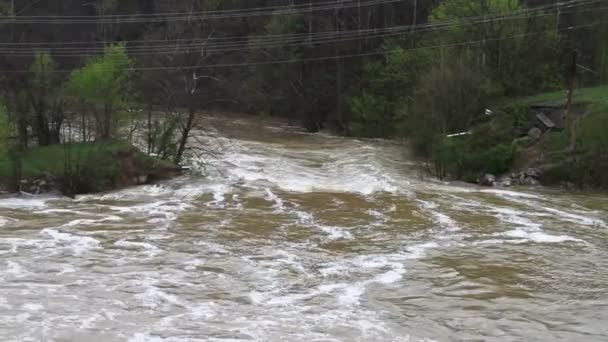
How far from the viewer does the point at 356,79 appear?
5775 centimetres

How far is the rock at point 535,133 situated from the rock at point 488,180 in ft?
13.6

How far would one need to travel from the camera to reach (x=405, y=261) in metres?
16.6

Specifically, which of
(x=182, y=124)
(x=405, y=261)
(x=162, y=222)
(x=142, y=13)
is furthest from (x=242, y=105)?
(x=405, y=261)

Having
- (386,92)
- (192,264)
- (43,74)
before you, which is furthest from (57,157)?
(386,92)

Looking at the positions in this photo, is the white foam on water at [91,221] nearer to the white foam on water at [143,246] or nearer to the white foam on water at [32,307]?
the white foam on water at [143,246]

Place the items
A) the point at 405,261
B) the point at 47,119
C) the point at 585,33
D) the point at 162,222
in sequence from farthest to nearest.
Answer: the point at 585,33, the point at 47,119, the point at 162,222, the point at 405,261

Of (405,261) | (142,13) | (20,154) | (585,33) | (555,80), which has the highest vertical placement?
(142,13)

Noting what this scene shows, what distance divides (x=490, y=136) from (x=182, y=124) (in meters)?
14.3

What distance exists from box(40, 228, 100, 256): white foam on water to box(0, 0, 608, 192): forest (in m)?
7.58

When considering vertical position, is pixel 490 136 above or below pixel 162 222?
above

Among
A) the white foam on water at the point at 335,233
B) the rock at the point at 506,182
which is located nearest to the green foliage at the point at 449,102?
the rock at the point at 506,182

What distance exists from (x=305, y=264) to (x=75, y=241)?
21.3 feet

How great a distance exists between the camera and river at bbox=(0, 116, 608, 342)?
1191cm

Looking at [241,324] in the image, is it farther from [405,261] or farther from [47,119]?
[47,119]
